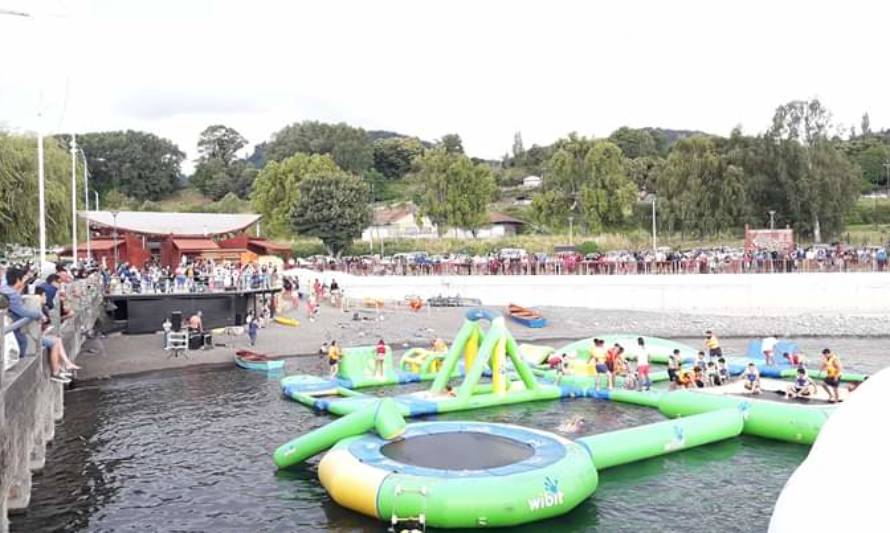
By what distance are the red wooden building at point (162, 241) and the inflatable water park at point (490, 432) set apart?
31444 mm

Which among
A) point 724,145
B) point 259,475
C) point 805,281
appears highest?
point 724,145

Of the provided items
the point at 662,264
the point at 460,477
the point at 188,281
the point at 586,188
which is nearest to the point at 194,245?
the point at 188,281

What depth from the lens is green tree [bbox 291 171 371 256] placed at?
77688mm

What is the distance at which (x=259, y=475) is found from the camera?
61.9ft

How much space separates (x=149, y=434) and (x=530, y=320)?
25.8 m

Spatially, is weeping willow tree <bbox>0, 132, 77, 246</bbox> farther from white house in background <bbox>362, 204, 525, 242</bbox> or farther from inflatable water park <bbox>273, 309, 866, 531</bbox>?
white house in background <bbox>362, 204, 525, 242</bbox>

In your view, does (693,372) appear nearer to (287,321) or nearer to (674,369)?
(674,369)

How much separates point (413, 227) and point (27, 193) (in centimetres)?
6069

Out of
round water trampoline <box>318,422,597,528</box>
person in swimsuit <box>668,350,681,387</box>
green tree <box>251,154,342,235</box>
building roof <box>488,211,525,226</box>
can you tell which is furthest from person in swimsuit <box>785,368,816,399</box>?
building roof <box>488,211,525,226</box>

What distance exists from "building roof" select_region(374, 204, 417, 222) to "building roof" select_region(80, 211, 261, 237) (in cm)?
3188

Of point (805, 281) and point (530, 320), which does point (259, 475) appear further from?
point (805, 281)

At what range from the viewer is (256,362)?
3334 centimetres

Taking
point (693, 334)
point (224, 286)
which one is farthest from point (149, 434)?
point (693, 334)

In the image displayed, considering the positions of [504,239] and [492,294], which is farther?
[504,239]
